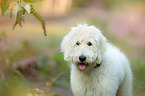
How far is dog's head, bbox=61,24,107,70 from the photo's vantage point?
3953 millimetres

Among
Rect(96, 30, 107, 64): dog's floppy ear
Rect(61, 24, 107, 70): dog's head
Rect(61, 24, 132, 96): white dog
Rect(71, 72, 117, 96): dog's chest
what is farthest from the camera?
Rect(71, 72, 117, 96): dog's chest

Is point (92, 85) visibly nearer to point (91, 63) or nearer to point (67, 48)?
point (91, 63)

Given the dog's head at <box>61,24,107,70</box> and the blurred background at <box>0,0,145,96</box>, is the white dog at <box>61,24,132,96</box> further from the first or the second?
the blurred background at <box>0,0,145,96</box>

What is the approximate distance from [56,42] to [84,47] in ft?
25.6

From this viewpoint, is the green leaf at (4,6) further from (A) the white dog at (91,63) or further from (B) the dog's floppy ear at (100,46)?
(B) the dog's floppy ear at (100,46)

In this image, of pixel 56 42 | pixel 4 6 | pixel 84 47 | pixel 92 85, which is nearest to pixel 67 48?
pixel 84 47

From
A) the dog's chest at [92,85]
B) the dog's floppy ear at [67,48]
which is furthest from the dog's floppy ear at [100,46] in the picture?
the dog's floppy ear at [67,48]

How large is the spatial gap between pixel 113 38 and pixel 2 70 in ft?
23.6

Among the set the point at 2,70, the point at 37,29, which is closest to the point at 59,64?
the point at 2,70

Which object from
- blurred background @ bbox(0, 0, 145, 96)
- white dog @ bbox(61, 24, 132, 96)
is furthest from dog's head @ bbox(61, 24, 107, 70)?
blurred background @ bbox(0, 0, 145, 96)

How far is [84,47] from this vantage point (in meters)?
4.10

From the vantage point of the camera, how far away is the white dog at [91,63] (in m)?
4.07

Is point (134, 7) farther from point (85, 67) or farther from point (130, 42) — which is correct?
point (85, 67)

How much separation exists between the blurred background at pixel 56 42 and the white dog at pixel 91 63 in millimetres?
1089
